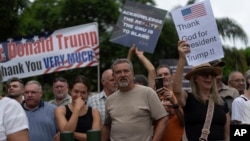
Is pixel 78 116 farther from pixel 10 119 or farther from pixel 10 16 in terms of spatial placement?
pixel 10 16

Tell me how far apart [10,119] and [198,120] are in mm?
2043

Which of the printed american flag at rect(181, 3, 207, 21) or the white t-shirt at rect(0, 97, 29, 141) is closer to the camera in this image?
the white t-shirt at rect(0, 97, 29, 141)

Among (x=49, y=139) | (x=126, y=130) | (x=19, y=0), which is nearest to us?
(x=126, y=130)

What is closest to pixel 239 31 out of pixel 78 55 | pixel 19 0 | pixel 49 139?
pixel 19 0

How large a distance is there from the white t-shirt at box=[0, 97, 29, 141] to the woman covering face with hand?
190 centimetres

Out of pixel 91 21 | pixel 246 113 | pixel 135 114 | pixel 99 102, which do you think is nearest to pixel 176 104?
pixel 135 114

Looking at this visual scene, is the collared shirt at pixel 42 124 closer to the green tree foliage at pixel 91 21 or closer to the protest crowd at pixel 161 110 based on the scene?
the protest crowd at pixel 161 110

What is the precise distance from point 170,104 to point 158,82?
34 cm

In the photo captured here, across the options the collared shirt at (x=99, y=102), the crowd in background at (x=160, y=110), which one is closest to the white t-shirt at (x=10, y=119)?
the crowd in background at (x=160, y=110)

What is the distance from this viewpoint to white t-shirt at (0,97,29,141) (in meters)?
3.83

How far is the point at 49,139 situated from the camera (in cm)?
650

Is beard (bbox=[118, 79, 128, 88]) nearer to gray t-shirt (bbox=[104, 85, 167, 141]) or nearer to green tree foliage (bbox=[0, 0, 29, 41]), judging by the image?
gray t-shirt (bbox=[104, 85, 167, 141])

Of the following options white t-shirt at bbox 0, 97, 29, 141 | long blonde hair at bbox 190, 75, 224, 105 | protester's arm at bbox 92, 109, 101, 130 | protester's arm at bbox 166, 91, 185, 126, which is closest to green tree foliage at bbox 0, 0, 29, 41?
protester's arm at bbox 92, 109, 101, 130

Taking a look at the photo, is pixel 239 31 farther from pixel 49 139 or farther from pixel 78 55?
pixel 49 139
